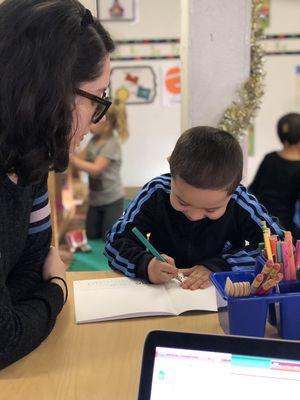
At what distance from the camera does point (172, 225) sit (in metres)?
1.25

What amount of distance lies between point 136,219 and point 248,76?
36.5 inches

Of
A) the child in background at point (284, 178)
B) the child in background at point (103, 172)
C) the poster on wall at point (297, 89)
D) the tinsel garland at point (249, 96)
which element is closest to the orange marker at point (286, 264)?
the tinsel garland at point (249, 96)

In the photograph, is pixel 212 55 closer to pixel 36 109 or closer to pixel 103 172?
pixel 36 109

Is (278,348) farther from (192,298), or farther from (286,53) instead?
(286,53)

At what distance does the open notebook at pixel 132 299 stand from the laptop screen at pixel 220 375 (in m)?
0.37

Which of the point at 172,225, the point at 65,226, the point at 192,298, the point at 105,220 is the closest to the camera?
the point at 192,298

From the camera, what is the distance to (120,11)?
438 cm

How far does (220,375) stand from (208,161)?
1.90 feet

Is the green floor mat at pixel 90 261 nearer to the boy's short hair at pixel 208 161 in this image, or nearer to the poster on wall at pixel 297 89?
the boy's short hair at pixel 208 161

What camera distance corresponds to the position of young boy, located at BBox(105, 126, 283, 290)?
105 centimetres

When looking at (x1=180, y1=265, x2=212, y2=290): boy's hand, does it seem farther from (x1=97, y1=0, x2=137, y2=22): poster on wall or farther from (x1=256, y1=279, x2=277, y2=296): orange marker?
(x1=97, y1=0, x2=137, y2=22): poster on wall

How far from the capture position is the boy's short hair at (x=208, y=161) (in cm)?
105

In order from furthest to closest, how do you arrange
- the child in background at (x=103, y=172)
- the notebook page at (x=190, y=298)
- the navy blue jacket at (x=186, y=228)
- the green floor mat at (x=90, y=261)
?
1. the child in background at (x=103, y=172)
2. the green floor mat at (x=90, y=261)
3. the navy blue jacket at (x=186, y=228)
4. the notebook page at (x=190, y=298)

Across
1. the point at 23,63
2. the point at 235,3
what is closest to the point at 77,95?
the point at 23,63
